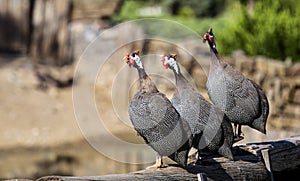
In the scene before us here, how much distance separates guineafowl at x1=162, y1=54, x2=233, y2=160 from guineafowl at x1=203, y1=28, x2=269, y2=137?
180mm

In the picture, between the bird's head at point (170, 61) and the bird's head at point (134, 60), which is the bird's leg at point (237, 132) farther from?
the bird's head at point (134, 60)

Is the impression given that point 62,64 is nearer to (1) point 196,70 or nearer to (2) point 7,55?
(2) point 7,55

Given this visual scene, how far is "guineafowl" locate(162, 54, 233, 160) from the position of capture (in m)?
4.91

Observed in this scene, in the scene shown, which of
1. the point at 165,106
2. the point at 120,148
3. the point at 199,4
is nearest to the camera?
the point at 165,106

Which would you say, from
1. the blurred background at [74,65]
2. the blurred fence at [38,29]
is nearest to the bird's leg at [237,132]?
the blurred background at [74,65]

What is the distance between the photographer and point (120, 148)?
41.0 feet

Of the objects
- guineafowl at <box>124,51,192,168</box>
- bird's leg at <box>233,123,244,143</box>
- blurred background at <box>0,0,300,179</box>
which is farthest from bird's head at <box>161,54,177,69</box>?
blurred background at <box>0,0,300,179</box>

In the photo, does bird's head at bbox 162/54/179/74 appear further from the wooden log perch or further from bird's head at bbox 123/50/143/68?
the wooden log perch

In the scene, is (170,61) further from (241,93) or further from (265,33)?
(265,33)

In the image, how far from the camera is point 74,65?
1789 cm

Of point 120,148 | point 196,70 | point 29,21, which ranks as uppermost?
point 29,21

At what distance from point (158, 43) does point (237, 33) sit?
1.84 metres

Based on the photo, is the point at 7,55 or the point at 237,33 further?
the point at 7,55

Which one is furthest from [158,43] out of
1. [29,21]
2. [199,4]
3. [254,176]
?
[199,4]
